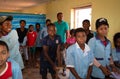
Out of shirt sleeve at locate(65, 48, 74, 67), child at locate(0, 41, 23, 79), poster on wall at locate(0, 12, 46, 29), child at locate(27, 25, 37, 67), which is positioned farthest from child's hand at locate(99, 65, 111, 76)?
poster on wall at locate(0, 12, 46, 29)

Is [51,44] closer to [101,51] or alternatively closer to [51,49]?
[51,49]

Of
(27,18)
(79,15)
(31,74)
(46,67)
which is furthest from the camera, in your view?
(27,18)

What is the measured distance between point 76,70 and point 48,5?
8.76m

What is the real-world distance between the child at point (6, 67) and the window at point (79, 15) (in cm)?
598

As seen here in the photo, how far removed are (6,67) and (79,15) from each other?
6.72 m

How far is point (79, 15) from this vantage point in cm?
819

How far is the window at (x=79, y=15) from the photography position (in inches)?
300

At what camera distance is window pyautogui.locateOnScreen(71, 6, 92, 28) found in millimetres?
7620

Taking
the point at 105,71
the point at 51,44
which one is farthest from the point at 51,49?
the point at 105,71

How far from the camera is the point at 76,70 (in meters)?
2.28

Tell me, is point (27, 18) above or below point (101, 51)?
above

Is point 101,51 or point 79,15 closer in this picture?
point 101,51

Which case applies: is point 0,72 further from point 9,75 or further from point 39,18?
point 39,18

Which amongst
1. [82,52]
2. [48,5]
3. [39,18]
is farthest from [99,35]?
[48,5]
